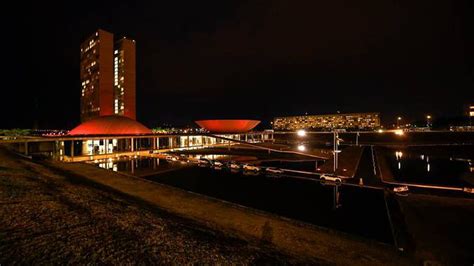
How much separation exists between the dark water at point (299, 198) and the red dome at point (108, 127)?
30.4 meters

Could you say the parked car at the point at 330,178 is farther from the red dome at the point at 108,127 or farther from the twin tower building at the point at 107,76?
the twin tower building at the point at 107,76

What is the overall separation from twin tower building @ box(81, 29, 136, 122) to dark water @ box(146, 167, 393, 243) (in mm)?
77994

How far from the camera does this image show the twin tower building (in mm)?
86562

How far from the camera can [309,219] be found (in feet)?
39.2

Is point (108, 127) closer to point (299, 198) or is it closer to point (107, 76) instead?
point (299, 198)

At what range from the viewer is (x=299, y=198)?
15.6m

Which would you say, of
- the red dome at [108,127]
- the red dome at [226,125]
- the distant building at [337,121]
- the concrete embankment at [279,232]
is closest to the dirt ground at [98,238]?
the concrete embankment at [279,232]

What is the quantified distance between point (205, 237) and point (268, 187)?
12.4 meters

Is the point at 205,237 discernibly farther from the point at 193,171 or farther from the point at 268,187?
the point at 193,171

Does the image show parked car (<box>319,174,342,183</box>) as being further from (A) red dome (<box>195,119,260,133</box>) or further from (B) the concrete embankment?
(A) red dome (<box>195,119,260,133</box>)

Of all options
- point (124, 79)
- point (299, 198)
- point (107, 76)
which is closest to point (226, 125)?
point (299, 198)

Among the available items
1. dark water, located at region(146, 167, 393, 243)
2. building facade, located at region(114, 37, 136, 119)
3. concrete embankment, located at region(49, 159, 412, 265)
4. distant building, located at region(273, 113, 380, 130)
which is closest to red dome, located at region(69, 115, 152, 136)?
dark water, located at region(146, 167, 393, 243)

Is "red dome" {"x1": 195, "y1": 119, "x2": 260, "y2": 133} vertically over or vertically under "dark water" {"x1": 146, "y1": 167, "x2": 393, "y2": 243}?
over

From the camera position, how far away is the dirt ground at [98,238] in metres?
4.32
